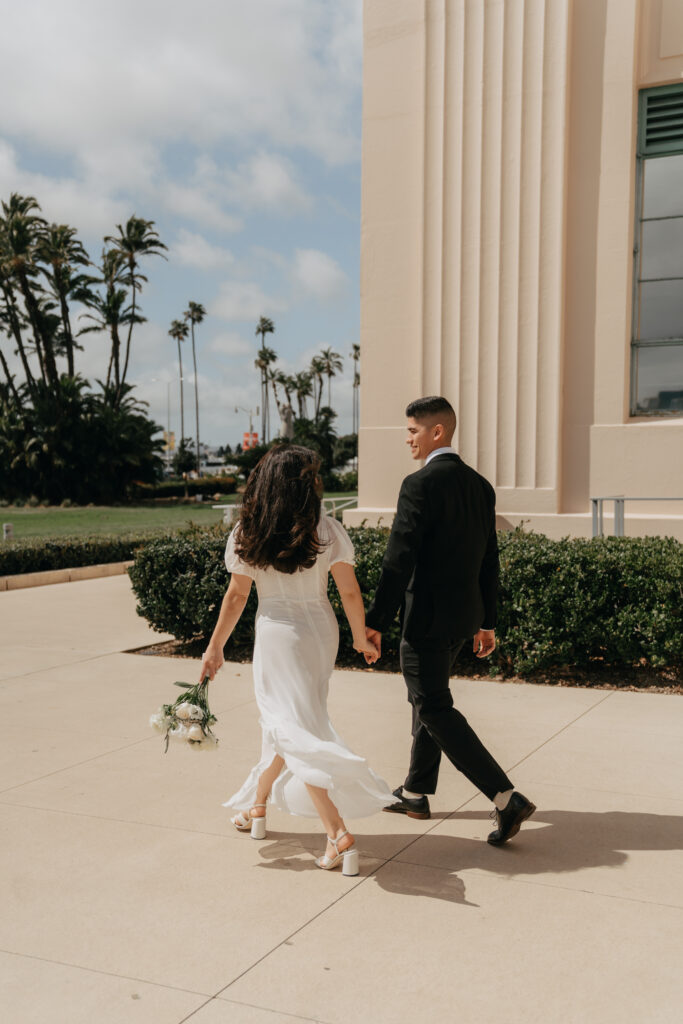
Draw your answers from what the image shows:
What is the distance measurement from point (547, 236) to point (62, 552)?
32.0 ft

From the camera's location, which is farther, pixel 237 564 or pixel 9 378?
pixel 9 378

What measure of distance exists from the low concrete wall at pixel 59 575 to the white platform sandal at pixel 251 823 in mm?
10597

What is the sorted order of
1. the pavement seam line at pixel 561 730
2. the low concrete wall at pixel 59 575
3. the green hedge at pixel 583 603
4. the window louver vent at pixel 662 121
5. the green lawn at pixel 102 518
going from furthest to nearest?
the green lawn at pixel 102 518 → the low concrete wall at pixel 59 575 → the window louver vent at pixel 662 121 → the green hedge at pixel 583 603 → the pavement seam line at pixel 561 730

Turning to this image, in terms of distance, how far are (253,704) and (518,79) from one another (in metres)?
6.64

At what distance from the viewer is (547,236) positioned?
31.4 ft

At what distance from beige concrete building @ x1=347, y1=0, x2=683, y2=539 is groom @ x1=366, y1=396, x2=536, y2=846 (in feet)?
18.5

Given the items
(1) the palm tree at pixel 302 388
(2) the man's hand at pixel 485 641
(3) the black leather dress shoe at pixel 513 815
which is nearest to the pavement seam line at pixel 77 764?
(2) the man's hand at pixel 485 641

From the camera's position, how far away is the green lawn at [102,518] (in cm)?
2977

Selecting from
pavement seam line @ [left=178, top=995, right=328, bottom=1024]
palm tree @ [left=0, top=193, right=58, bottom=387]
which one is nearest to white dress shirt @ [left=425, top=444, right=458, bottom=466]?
pavement seam line @ [left=178, top=995, right=328, bottom=1024]

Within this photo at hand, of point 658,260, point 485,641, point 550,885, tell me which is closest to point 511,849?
point 550,885

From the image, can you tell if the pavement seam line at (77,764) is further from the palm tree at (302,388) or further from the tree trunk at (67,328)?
the palm tree at (302,388)

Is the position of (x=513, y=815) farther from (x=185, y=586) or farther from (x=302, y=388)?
(x=302, y=388)

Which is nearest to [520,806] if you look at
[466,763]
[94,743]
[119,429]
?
[466,763]

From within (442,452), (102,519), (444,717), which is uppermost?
(442,452)
